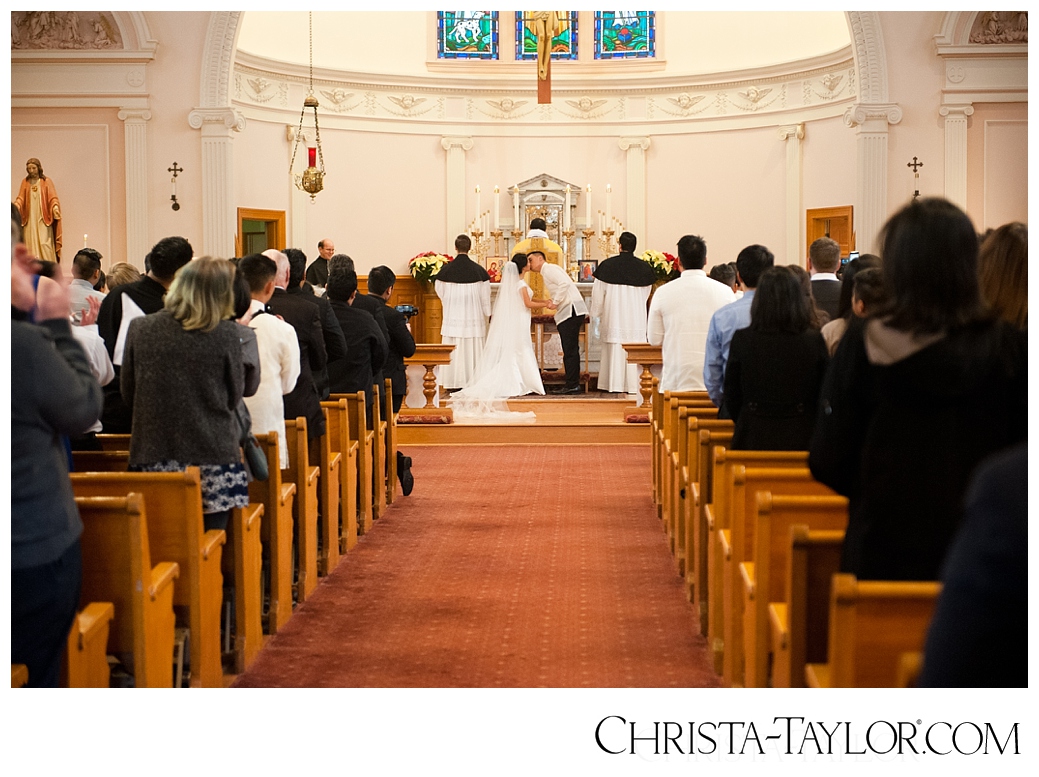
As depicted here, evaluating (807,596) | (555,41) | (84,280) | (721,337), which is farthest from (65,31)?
(807,596)

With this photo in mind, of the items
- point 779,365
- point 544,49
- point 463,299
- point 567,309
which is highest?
point 544,49

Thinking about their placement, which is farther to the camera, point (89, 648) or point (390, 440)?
point (390, 440)

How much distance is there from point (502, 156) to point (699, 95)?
104 inches

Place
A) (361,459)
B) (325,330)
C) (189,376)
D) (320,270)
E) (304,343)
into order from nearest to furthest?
1. (189,376)
2. (304,343)
3. (325,330)
4. (361,459)
5. (320,270)

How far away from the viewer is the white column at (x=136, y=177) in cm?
1148

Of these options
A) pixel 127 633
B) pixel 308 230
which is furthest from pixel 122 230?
pixel 127 633

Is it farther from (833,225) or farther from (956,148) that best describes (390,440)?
(833,225)

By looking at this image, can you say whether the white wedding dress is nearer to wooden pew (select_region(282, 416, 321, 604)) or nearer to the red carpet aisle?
the red carpet aisle

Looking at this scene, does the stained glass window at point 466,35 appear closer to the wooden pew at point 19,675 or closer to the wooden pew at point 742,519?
the wooden pew at point 742,519

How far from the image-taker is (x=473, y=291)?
39.2 feet

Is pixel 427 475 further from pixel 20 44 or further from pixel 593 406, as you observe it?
pixel 20 44

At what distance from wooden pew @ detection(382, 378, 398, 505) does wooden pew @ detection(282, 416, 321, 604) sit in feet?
6.35

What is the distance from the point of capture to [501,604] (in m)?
4.74

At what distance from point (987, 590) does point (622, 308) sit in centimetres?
1025
